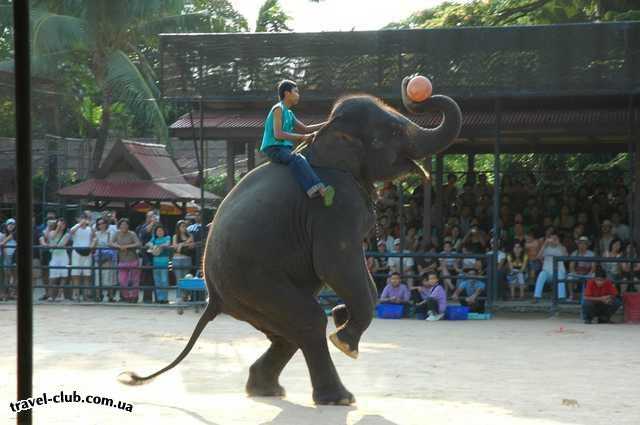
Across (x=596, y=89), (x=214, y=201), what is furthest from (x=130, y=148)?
(x=596, y=89)

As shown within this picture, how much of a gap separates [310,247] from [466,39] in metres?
9.84

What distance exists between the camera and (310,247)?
8023mm

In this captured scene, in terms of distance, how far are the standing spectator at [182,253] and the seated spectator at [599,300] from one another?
20.6ft

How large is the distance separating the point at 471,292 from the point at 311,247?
8.96 meters

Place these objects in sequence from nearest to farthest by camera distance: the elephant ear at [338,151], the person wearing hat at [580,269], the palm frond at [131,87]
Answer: the elephant ear at [338,151] → the person wearing hat at [580,269] → the palm frond at [131,87]

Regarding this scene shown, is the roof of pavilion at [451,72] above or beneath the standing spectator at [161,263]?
above

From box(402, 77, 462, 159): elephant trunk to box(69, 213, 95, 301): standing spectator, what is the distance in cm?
1093

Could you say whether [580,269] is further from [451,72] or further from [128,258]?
[128,258]

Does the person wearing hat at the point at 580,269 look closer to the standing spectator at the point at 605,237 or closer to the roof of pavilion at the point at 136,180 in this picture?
the standing spectator at the point at 605,237

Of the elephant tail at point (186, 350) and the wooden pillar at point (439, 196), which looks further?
the wooden pillar at point (439, 196)

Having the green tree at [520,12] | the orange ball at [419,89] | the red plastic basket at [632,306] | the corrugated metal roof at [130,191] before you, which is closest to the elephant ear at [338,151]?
the orange ball at [419,89]

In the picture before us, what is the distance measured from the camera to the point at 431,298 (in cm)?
1611

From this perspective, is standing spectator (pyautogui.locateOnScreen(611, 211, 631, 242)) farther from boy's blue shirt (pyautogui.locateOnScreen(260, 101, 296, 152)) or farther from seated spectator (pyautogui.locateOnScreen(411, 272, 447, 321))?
boy's blue shirt (pyautogui.locateOnScreen(260, 101, 296, 152))

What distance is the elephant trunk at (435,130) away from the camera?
833cm
